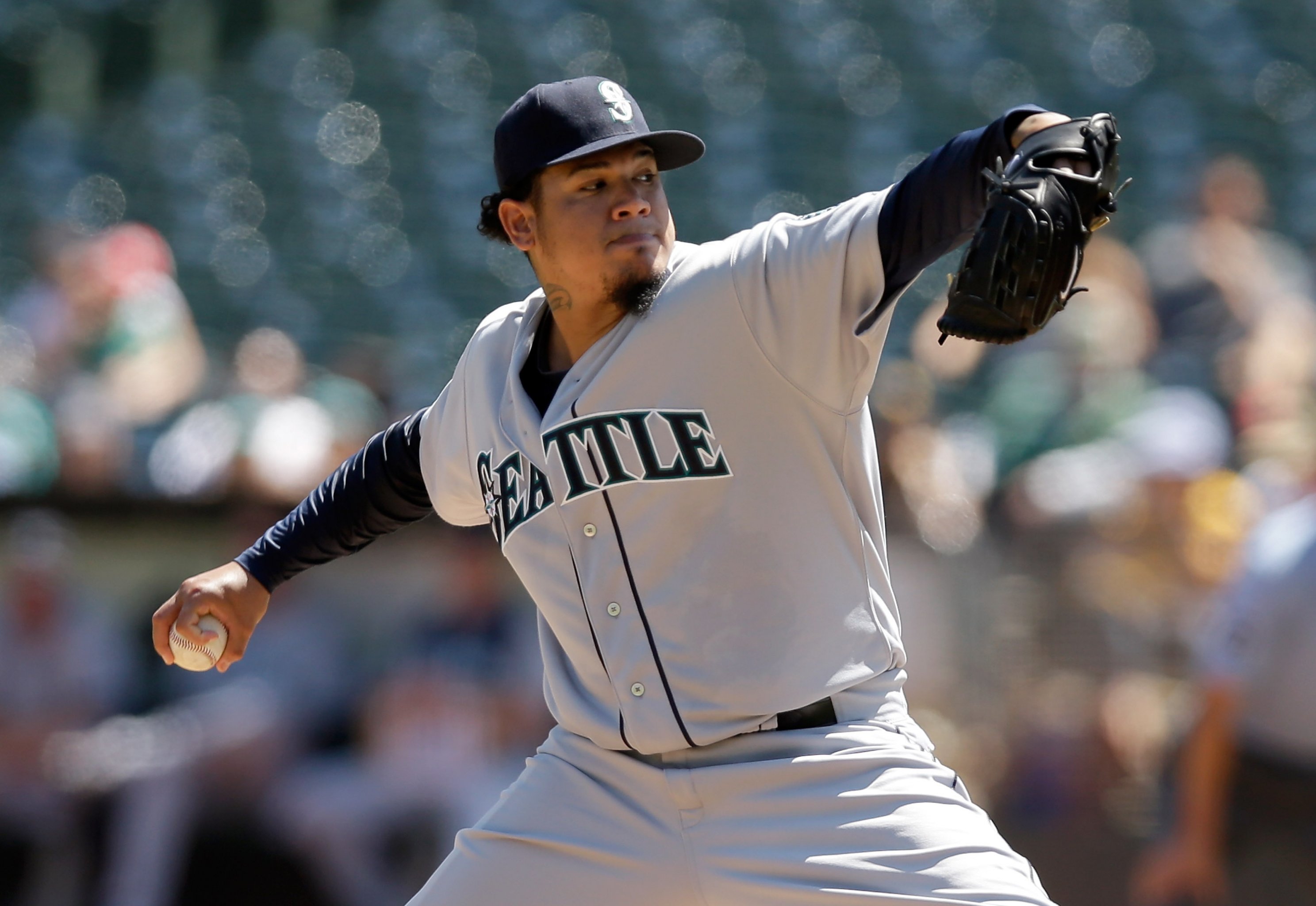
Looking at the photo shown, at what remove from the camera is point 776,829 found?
2.19m

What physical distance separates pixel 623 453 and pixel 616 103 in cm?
54

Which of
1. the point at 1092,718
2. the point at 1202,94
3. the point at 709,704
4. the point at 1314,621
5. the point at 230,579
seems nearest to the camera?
the point at 709,704

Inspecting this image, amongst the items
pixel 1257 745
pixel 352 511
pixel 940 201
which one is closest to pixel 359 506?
pixel 352 511

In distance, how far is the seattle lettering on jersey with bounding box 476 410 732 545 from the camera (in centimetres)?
227

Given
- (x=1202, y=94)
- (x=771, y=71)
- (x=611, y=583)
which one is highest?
(x=771, y=71)

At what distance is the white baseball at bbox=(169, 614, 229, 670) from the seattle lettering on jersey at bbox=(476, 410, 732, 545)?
0.56 metres

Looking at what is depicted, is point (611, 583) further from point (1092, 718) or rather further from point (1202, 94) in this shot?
point (1202, 94)

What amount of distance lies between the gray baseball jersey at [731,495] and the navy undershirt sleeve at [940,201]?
5 cm

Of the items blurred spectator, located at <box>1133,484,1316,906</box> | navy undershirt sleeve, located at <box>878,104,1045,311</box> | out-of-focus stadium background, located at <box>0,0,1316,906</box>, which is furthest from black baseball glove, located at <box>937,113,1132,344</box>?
blurred spectator, located at <box>1133,484,1316,906</box>

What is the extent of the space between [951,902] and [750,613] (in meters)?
0.46

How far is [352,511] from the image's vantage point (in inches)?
110

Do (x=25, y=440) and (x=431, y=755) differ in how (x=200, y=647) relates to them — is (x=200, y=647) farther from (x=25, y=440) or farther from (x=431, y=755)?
(x=25, y=440)

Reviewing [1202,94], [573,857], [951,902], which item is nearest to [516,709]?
[573,857]

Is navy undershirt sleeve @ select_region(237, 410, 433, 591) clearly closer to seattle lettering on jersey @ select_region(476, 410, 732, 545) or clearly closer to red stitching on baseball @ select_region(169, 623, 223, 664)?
red stitching on baseball @ select_region(169, 623, 223, 664)
